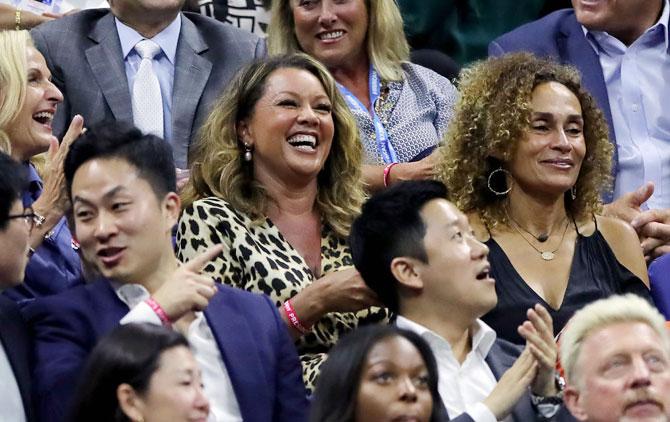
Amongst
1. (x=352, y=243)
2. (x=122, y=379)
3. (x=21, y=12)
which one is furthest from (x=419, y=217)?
(x=21, y=12)

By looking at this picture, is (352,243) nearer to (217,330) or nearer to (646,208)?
(217,330)

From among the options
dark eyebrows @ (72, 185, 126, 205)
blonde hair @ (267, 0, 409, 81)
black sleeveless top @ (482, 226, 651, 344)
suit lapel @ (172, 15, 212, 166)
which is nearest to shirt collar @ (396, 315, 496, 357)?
black sleeveless top @ (482, 226, 651, 344)

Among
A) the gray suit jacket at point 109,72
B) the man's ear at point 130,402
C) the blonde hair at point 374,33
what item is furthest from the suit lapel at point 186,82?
the man's ear at point 130,402

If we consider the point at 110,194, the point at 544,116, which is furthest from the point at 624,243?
the point at 110,194

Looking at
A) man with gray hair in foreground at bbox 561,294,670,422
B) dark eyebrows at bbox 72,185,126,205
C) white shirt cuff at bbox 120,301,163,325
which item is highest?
dark eyebrows at bbox 72,185,126,205

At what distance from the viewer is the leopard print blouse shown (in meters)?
4.43

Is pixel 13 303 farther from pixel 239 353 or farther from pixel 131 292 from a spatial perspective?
pixel 239 353

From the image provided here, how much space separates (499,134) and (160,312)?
1481mm

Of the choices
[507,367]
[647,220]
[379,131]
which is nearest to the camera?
[507,367]

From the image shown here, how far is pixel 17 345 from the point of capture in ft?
12.5

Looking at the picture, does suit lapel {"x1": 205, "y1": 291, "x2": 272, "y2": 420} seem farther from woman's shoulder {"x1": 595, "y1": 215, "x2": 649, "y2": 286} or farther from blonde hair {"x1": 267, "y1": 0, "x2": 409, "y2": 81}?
blonde hair {"x1": 267, "y1": 0, "x2": 409, "y2": 81}

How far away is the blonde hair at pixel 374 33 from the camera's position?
5.49m

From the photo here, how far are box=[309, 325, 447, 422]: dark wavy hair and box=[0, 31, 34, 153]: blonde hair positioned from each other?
1421 millimetres

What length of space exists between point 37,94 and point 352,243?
108 centimetres
